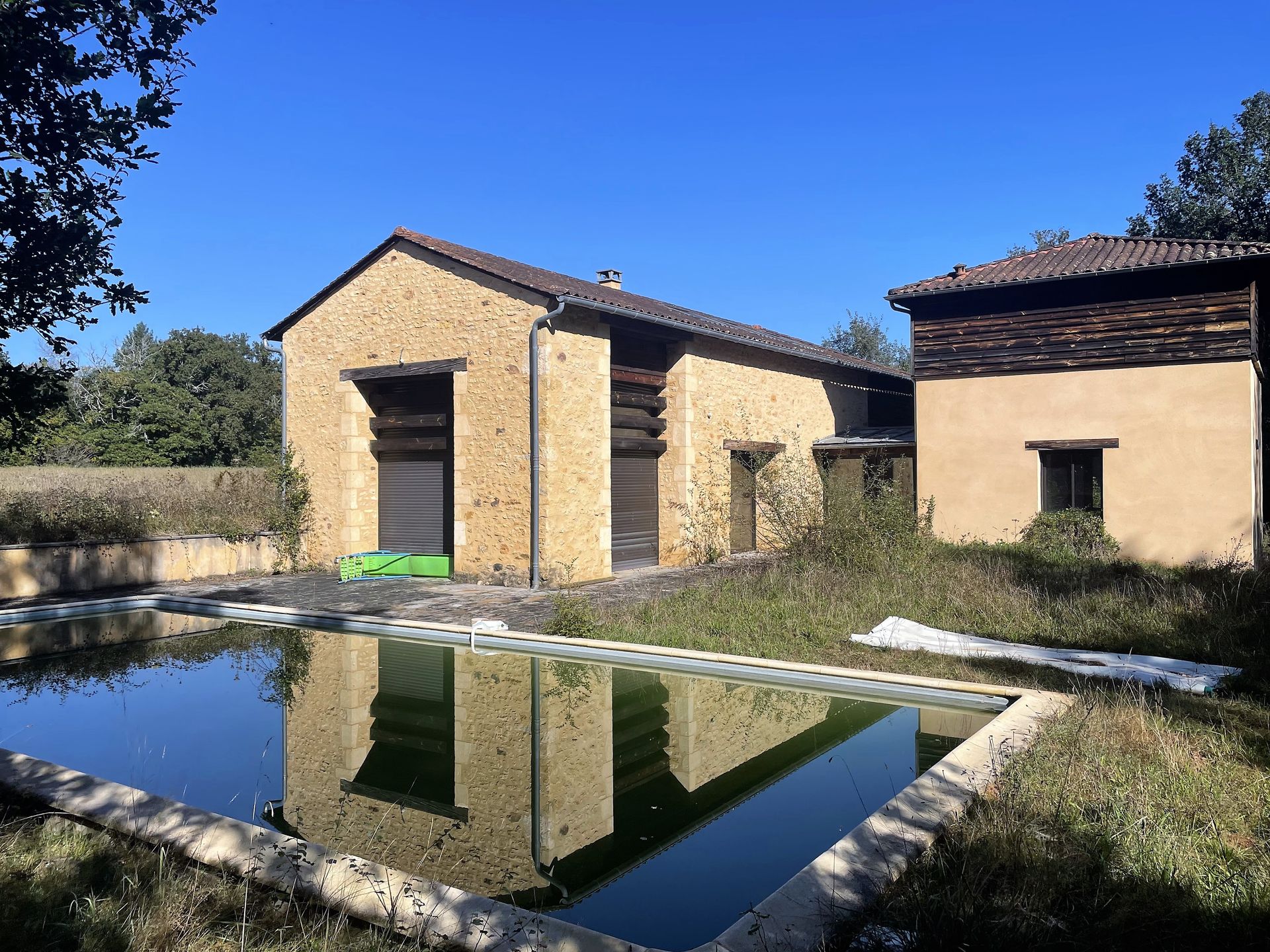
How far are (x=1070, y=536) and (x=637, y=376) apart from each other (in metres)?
7.36

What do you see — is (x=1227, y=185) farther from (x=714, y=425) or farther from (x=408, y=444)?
(x=408, y=444)

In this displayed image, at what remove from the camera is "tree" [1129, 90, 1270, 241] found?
2502cm

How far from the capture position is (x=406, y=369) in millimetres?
13539

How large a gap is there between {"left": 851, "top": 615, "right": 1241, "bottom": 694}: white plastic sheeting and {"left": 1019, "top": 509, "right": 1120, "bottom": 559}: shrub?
616cm

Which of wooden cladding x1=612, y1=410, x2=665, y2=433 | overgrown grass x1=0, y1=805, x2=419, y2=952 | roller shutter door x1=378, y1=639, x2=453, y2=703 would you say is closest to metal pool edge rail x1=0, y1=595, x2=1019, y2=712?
roller shutter door x1=378, y1=639, x2=453, y2=703

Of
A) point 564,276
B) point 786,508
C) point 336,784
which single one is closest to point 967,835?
point 336,784

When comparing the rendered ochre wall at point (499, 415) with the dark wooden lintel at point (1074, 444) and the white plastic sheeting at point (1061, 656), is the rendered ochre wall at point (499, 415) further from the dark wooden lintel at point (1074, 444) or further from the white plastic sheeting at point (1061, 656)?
the white plastic sheeting at point (1061, 656)

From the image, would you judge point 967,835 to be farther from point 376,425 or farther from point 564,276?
point 564,276

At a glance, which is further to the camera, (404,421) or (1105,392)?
(404,421)

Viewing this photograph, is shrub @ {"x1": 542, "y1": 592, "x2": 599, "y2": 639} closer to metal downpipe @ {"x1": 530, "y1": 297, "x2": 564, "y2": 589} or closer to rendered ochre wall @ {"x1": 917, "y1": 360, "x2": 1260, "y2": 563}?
metal downpipe @ {"x1": 530, "y1": 297, "x2": 564, "y2": 589}

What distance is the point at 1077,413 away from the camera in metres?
13.7

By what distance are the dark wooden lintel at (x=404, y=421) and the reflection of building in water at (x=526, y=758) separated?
20.6 feet

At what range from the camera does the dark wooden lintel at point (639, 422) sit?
14.0 metres

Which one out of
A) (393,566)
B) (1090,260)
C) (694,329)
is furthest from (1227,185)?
(393,566)
